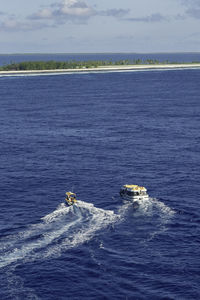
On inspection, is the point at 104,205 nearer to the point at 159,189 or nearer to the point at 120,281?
the point at 159,189

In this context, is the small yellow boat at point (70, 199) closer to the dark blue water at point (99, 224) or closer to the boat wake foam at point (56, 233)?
the boat wake foam at point (56, 233)

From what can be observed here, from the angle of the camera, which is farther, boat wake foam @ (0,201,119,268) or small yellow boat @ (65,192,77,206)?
small yellow boat @ (65,192,77,206)

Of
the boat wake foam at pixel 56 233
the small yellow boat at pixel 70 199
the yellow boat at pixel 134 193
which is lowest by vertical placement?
the boat wake foam at pixel 56 233

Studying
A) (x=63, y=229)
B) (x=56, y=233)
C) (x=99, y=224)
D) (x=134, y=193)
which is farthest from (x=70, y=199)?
(x=56, y=233)

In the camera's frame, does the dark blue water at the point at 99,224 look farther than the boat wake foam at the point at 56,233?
No

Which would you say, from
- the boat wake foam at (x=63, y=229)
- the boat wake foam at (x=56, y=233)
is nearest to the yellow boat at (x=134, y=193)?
the boat wake foam at (x=63, y=229)

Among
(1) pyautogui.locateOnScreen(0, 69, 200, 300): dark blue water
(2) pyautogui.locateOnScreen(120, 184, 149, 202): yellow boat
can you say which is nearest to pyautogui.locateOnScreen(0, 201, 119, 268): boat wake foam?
(1) pyautogui.locateOnScreen(0, 69, 200, 300): dark blue water

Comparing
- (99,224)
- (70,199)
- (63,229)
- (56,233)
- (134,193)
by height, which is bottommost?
(56,233)

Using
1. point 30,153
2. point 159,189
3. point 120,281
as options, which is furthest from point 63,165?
point 120,281

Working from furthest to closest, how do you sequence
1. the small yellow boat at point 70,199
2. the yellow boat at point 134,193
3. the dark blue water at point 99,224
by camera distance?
1. the yellow boat at point 134,193
2. the small yellow boat at point 70,199
3. the dark blue water at point 99,224

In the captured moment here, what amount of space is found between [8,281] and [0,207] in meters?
36.5

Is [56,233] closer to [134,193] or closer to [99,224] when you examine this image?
[99,224]

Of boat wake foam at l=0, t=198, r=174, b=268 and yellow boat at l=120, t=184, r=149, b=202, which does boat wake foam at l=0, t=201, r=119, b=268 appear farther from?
Answer: yellow boat at l=120, t=184, r=149, b=202

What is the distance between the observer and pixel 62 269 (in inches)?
3248
